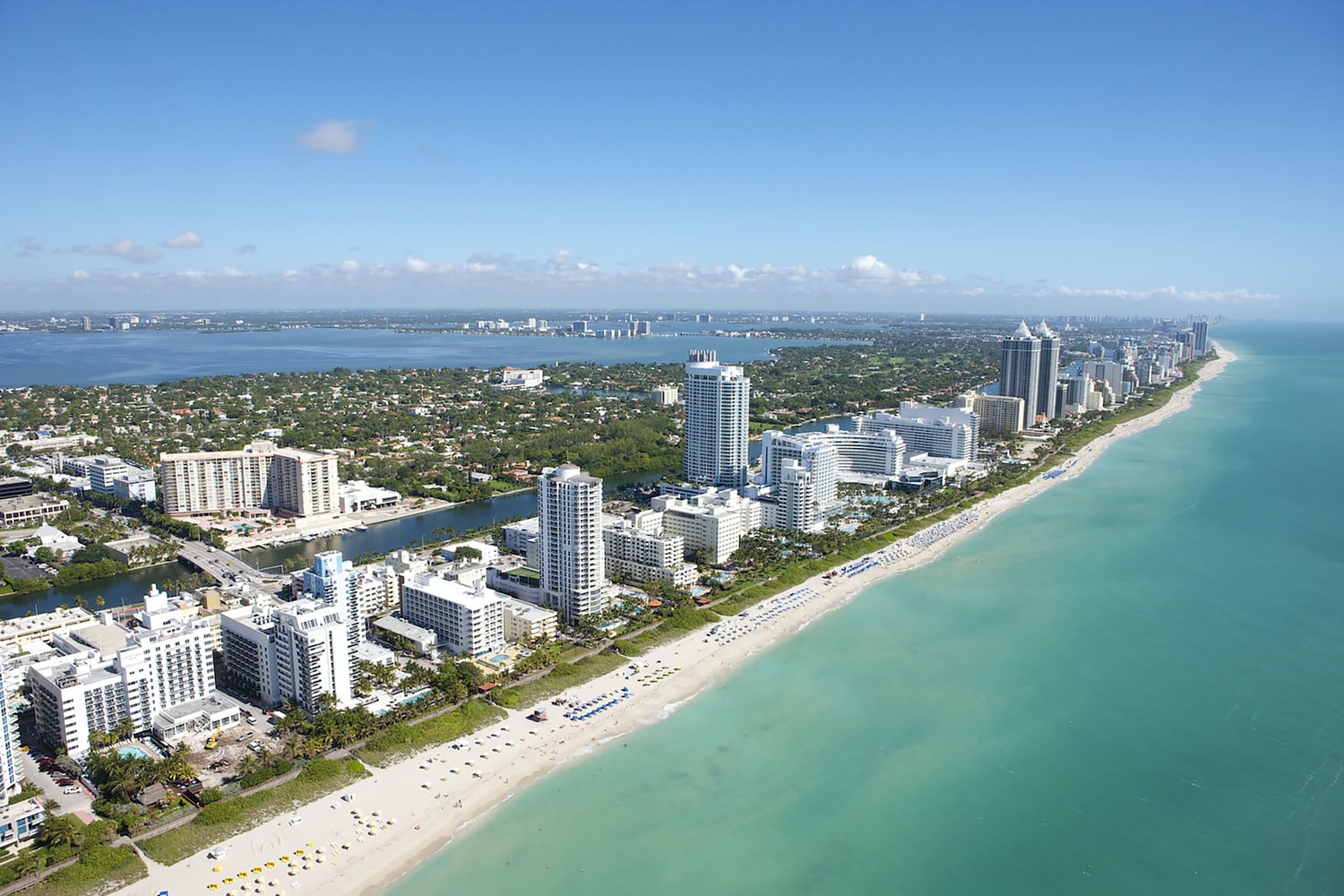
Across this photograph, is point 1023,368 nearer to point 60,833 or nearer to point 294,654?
point 294,654

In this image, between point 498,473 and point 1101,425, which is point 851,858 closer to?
point 498,473

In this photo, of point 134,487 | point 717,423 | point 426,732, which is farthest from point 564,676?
point 134,487

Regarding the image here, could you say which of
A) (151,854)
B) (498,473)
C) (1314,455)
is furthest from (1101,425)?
(151,854)

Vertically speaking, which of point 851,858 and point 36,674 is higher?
point 36,674

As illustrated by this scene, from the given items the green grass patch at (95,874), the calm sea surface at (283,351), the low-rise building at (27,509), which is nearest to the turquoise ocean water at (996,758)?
the green grass patch at (95,874)

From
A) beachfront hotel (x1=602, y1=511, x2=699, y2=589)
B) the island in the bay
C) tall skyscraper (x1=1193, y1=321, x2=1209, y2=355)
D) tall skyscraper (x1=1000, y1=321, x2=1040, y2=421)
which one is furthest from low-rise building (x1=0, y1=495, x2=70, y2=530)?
tall skyscraper (x1=1193, y1=321, x2=1209, y2=355)

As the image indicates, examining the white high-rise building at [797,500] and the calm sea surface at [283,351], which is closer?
the white high-rise building at [797,500]

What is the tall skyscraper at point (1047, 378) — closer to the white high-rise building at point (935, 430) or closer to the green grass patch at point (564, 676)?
the white high-rise building at point (935, 430)
